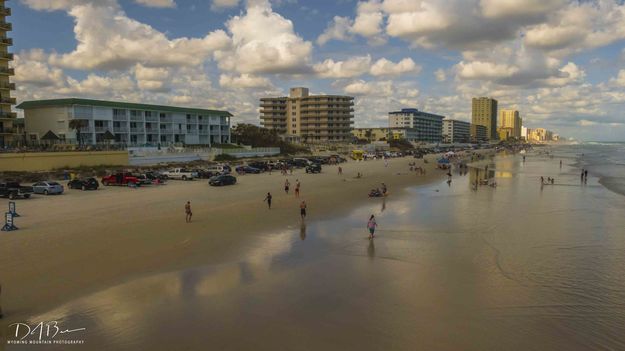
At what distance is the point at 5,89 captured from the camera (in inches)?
2484

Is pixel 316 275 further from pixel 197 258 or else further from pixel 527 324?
pixel 527 324

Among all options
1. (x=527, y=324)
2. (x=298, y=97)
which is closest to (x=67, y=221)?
(x=527, y=324)

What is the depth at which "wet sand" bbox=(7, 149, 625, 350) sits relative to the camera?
432 inches

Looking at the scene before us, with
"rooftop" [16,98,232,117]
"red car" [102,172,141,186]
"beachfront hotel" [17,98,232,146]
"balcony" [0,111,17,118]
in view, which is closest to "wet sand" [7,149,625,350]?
"red car" [102,172,141,186]

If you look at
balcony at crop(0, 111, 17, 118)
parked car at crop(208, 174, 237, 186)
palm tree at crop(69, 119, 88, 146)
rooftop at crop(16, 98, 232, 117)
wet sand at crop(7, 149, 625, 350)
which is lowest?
wet sand at crop(7, 149, 625, 350)

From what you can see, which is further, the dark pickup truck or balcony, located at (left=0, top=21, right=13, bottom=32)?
balcony, located at (left=0, top=21, right=13, bottom=32)

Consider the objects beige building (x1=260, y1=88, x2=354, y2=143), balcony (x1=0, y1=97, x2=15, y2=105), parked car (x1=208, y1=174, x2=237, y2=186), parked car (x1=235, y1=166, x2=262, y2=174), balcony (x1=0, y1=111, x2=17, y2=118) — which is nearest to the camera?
parked car (x1=208, y1=174, x2=237, y2=186)

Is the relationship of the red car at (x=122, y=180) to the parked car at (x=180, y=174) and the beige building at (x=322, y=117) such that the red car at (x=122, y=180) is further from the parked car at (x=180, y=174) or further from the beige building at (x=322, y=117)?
the beige building at (x=322, y=117)

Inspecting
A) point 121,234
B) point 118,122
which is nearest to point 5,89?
point 118,122

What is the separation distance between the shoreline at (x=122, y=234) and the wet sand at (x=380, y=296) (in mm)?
1072

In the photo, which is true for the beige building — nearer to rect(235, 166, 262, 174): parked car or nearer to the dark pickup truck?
rect(235, 166, 262, 174): parked car

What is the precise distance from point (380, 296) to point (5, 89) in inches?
2806

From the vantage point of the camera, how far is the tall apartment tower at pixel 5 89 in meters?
62.5

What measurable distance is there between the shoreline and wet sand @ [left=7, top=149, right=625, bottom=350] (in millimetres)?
1072
